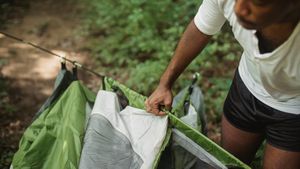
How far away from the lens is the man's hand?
5.43ft

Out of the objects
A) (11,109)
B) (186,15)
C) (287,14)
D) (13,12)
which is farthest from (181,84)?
(13,12)

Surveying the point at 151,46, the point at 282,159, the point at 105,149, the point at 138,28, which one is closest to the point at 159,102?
the point at 105,149

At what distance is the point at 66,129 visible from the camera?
5.47 feet

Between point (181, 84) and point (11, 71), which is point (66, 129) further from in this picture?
point (11, 71)

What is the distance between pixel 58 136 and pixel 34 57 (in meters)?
2.27

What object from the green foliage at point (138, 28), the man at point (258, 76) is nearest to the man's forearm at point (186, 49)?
the man at point (258, 76)

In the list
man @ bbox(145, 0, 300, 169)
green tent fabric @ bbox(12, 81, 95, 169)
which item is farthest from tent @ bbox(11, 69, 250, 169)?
man @ bbox(145, 0, 300, 169)

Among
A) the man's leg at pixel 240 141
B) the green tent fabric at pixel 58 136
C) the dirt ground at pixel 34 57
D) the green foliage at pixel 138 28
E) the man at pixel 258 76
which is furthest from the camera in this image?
the green foliage at pixel 138 28

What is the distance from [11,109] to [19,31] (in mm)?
1489

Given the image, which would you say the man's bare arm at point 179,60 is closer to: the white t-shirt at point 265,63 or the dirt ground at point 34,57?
the white t-shirt at point 265,63

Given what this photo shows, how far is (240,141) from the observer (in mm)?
1746

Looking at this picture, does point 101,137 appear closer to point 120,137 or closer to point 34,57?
point 120,137

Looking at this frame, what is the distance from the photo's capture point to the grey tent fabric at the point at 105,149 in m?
1.48

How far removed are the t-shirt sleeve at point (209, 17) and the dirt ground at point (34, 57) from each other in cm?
150
